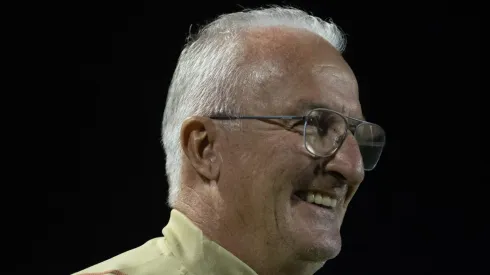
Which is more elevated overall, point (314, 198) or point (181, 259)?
point (314, 198)

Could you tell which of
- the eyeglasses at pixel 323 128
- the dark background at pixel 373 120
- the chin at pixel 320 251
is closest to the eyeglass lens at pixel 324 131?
the eyeglasses at pixel 323 128

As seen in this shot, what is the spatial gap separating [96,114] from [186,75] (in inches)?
43.1

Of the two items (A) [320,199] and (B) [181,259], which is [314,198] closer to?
(A) [320,199]

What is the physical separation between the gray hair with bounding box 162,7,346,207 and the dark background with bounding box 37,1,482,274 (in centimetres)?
96

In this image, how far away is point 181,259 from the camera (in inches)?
80.6

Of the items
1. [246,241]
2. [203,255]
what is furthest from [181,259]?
[246,241]

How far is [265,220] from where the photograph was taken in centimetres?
201

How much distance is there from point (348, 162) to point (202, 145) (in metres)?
0.37

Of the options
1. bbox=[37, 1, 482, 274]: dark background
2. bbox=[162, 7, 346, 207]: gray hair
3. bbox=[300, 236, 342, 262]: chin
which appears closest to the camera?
bbox=[300, 236, 342, 262]: chin

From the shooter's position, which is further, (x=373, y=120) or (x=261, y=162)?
(x=373, y=120)

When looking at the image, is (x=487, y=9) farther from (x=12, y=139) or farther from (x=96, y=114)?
(x=12, y=139)

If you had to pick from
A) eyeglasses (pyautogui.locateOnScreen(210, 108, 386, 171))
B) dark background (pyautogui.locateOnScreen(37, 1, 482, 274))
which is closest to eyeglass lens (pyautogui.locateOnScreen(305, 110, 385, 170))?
eyeglasses (pyautogui.locateOnScreen(210, 108, 386, 171))

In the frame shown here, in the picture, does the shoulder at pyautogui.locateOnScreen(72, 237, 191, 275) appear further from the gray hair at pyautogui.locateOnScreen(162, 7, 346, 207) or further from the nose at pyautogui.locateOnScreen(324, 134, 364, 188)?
the nose at pyautogui.locateOnScreen(324, 134, 364, 188)

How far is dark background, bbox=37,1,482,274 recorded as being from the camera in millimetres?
3252
